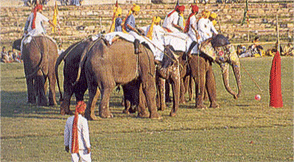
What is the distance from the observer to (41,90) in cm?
1708

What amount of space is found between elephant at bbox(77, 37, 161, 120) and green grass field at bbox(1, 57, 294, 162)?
0.44 m

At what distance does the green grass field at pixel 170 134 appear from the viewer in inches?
413

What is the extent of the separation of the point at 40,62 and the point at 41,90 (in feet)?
2.46

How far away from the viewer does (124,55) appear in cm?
1398

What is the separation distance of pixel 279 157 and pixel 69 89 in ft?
20.0

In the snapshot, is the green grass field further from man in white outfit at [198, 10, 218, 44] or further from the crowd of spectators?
the crowd of spectators

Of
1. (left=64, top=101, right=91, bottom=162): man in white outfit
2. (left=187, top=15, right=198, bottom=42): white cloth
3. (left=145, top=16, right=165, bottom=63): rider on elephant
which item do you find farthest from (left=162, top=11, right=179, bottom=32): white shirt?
(left=64, top=101, right=91, bottom=162): man in white outfit

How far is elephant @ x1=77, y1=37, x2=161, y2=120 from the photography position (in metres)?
13.7

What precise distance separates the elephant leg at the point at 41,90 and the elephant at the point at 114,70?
125 inches

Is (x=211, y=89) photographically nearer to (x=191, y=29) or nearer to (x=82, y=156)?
(x=191, y=29)

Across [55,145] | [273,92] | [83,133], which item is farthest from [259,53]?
[83,133]

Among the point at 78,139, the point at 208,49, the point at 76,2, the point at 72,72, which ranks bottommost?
the point at 78,139

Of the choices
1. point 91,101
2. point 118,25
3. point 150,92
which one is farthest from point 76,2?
point 91,101

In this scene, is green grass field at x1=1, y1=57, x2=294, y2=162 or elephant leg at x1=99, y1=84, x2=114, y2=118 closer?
green grass field at x1=1, y1=57, x2=294, y2=162
